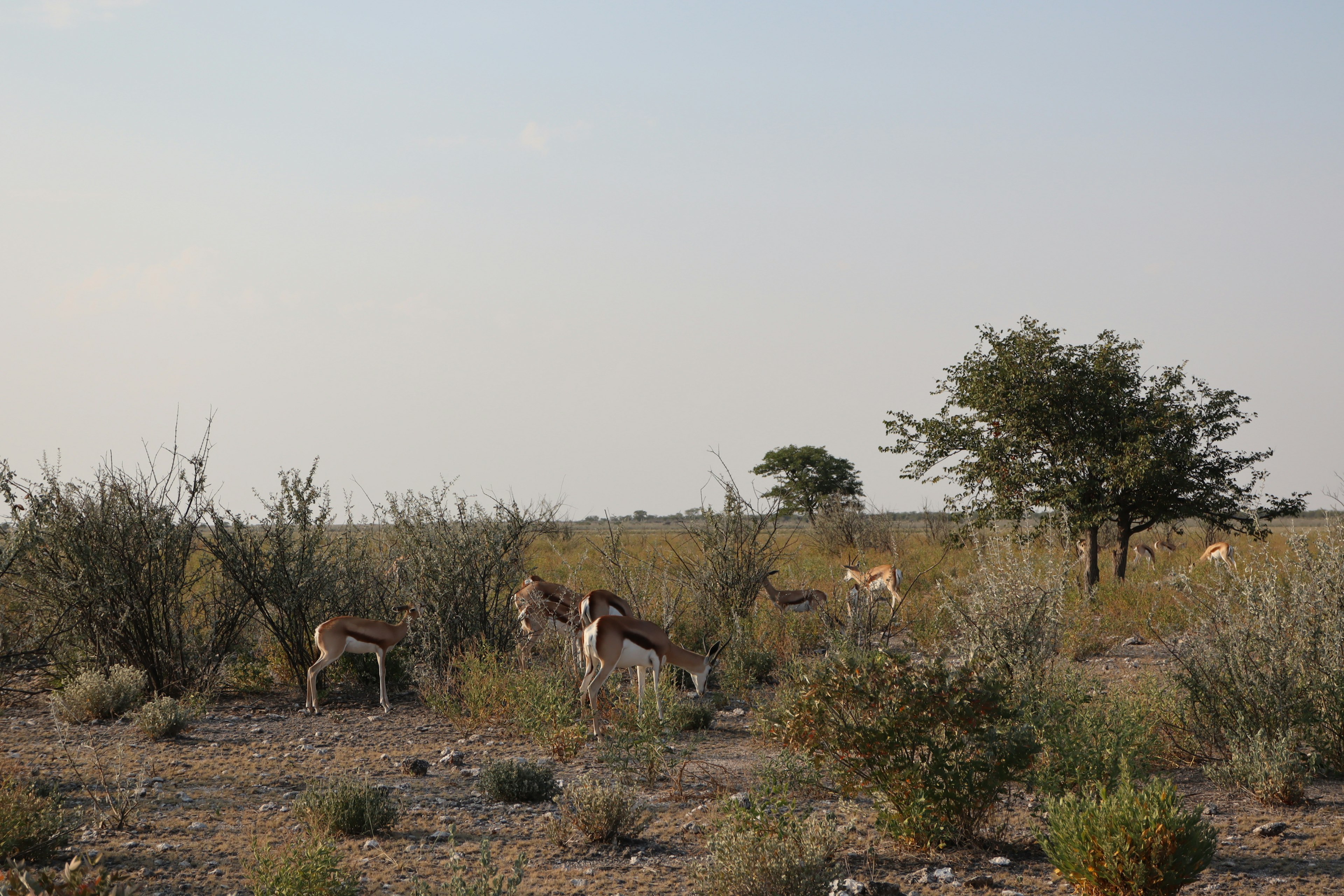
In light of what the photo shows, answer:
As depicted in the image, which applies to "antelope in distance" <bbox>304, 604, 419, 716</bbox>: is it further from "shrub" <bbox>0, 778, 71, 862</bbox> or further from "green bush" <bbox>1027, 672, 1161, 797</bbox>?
"green bush" <bbox>1027, 672, 1161, 797</bbox>

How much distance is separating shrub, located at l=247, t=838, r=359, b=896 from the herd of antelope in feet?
12.6

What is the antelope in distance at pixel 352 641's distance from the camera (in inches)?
396

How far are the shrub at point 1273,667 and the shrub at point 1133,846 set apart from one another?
254cm

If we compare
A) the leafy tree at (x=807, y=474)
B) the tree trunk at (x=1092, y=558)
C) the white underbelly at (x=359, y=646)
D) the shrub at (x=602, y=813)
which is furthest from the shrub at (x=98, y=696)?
the leafy tree at (x=807, y=474)

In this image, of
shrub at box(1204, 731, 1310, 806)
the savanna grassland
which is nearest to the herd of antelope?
the savanna grassland

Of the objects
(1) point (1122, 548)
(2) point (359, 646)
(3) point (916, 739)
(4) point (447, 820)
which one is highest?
(2) point (359, 646)

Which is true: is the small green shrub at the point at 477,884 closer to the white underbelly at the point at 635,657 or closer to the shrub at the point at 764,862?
the shrub at the point at 764,862

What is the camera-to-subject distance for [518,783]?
23.1ft

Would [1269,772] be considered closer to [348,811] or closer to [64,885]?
[348,811]

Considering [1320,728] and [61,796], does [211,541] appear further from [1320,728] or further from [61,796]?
[1320,728]

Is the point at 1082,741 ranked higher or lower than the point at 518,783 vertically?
higher

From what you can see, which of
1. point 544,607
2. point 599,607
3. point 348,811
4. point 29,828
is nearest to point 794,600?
→ point 544,607

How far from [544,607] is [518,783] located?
4.55 m

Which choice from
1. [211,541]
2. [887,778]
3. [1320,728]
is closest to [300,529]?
[211,541]
